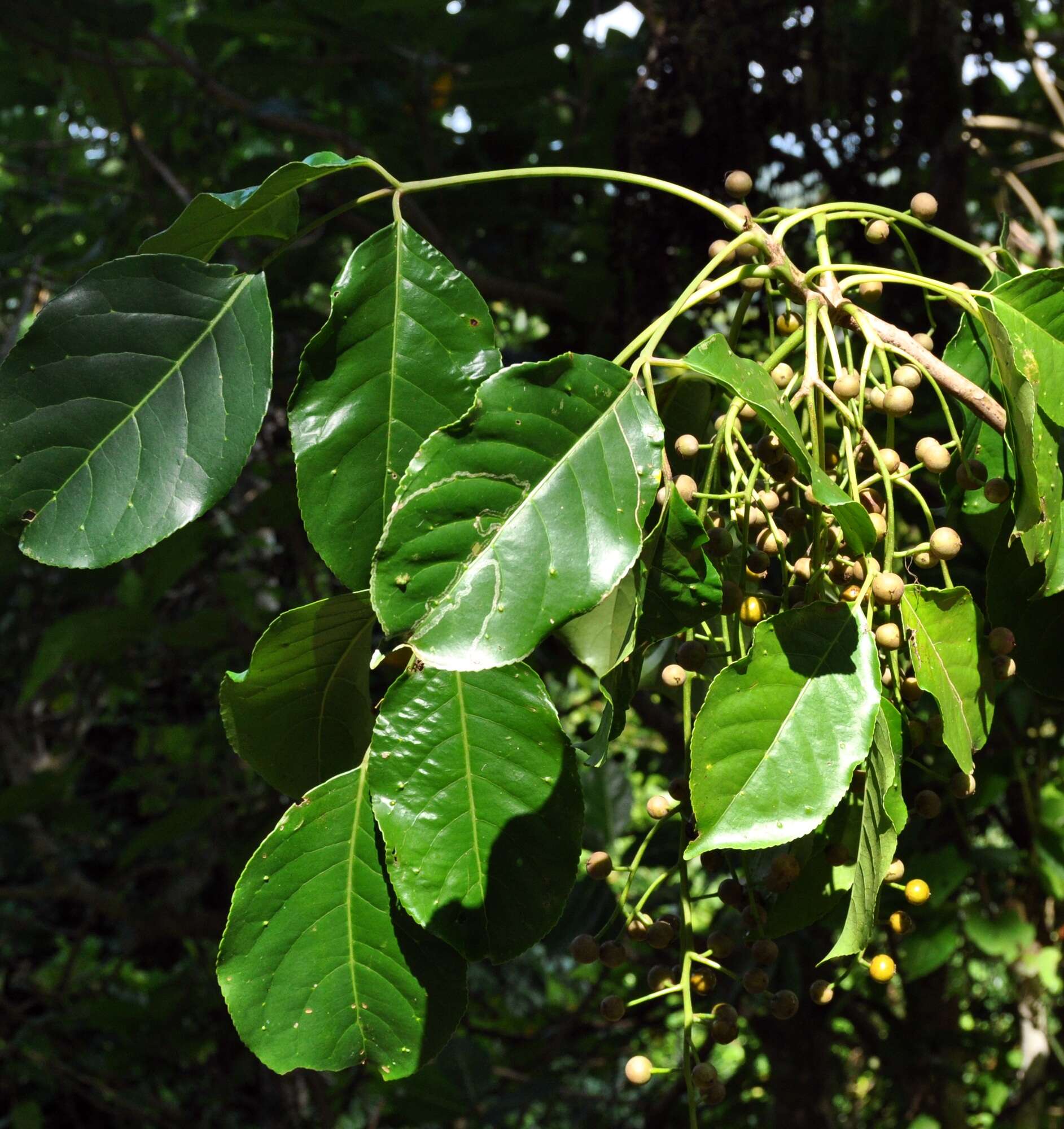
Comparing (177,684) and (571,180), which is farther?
(177,684)

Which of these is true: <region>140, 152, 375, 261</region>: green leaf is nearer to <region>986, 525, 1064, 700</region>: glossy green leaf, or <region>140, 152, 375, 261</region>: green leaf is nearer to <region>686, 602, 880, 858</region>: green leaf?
→ <region>686, 602, 880, 858</region>: green leaf

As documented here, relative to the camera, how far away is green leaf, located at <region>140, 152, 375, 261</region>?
2.36 ft

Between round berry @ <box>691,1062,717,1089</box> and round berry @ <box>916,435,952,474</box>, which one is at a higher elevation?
round berry @ <box>916,435,952,474</box>

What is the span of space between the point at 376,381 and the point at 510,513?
186mm

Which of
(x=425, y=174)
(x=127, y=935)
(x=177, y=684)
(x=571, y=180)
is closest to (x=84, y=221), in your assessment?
(x=425, y=174)

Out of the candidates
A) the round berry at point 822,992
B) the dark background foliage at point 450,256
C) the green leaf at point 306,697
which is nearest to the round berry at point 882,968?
the round berry at point 822,992

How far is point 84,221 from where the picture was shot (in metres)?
2.34

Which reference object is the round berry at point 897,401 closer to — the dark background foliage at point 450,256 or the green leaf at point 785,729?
the green leaf at point 785,729

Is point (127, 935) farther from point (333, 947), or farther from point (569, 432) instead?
point (569, 432)

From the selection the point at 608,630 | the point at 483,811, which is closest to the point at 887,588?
the point at 608,630

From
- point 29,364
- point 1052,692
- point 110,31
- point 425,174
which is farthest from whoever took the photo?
point 425,174

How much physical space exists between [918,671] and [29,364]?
56 centimetres

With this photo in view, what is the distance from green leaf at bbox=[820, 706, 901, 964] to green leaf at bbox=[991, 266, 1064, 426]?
9.2 inches

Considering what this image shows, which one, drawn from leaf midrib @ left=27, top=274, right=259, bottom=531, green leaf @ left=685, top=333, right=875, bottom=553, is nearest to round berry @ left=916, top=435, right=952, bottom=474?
green leaf @ left=685, top=333, right=875, bottom=553
